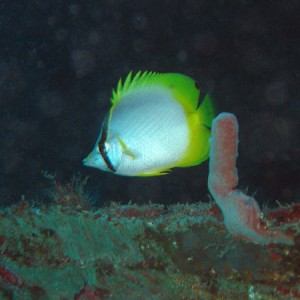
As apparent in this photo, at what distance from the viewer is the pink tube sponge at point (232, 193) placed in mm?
1877

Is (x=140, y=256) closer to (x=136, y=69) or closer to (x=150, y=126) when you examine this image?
(x=150, y=126)

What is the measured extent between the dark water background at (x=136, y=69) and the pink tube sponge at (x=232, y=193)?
6.22 metres

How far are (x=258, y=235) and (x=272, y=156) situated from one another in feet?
23.2

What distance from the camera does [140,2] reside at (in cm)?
1002

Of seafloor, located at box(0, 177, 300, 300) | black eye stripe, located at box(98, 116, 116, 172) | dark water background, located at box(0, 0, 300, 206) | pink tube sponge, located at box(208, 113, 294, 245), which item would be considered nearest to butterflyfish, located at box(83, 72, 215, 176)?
black eye stripe, located at box(98, 116, 116, 172)

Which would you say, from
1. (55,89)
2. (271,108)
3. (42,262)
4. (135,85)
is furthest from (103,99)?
(135,85)

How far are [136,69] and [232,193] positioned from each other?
867 cm

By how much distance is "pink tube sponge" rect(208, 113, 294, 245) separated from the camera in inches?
73.9

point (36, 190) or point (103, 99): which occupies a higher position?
point (103, 99)

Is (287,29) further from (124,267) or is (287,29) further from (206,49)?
(124,267)

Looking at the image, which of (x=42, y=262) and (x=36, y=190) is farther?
(x=36, y=190)

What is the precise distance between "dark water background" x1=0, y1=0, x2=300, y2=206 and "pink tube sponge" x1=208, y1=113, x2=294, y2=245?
6.22 metres

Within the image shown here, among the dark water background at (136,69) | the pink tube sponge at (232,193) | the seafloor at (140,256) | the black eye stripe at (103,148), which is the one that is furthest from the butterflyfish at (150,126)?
the dark water background at (136,69)

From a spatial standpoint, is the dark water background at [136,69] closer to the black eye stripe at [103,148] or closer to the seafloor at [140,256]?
the seafloor at [140,256]
